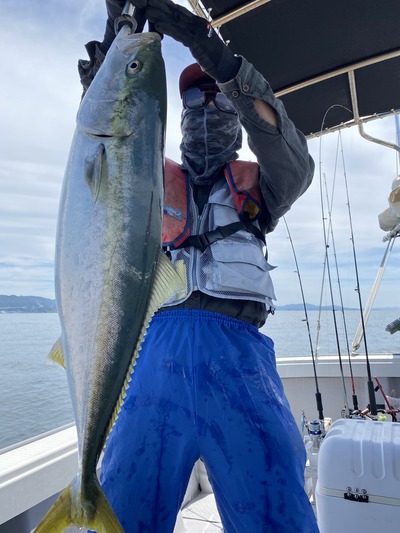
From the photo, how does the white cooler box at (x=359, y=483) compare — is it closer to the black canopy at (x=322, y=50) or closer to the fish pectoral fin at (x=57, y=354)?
the fish pectoral fin at (x=57, y=354)

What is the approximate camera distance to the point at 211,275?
1903mm

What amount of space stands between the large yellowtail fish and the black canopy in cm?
226

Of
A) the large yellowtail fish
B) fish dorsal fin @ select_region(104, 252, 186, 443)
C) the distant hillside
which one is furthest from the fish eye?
the distant hillside

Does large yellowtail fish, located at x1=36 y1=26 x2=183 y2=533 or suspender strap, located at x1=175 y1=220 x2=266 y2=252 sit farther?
suspender strap, located at x1=175 y1=220 x2=266 y2=252

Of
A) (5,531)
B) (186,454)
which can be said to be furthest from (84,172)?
A: (5,531)

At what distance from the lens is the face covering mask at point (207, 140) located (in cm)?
217

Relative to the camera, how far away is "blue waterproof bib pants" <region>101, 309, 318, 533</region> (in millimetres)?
1563

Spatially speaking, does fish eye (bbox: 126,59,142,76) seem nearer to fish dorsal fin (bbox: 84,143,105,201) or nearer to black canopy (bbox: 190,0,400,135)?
fish dorsal fin (bbox: 84,143,105,201)

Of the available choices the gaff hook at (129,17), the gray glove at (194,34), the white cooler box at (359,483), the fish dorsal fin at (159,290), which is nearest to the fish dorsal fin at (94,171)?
the fish dorsal fin at (159,290)

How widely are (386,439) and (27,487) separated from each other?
2.02 m

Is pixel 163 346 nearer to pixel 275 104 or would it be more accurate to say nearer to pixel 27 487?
pixel 275 104

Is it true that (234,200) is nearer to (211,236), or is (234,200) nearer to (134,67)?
(211,236)

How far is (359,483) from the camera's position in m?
2.35

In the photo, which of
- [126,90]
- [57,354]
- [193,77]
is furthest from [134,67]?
[57,354]
